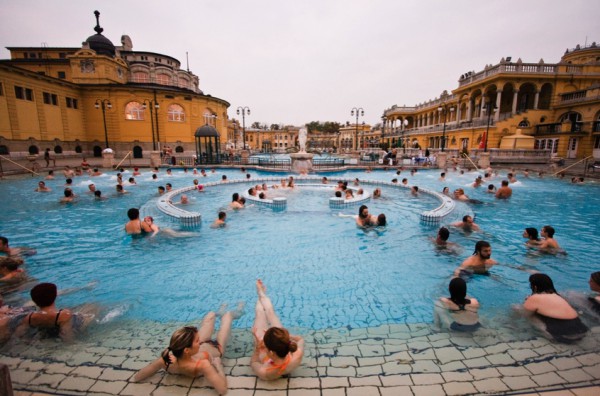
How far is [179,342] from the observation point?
2996 mm

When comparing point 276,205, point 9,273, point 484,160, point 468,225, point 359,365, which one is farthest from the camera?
point 484,160

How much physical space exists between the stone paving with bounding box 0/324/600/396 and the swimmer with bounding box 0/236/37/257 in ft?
14.3

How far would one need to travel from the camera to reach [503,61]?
1280 inches

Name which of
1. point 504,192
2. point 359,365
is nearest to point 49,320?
point 359,365

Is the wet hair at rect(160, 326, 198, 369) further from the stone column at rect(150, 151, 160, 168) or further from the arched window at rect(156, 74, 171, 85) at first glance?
the arched window at rect(156, 74, 171, 85)

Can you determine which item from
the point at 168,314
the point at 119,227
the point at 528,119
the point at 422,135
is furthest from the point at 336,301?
the point at 422,135

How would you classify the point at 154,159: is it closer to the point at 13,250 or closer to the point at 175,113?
the point at 175,113

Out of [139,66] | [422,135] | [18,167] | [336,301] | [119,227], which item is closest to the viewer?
[336,301]

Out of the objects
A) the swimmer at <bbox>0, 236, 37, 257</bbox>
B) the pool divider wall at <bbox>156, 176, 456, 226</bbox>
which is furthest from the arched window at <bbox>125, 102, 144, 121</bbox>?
the swimmer at <bbox>0, 236, 37, 257</bbox>

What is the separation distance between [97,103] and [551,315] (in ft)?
142

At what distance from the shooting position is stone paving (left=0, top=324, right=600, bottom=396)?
286 centimetres

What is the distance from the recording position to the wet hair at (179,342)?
117 inches

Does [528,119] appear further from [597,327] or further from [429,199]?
[597,327]

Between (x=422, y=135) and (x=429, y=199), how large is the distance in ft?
132
